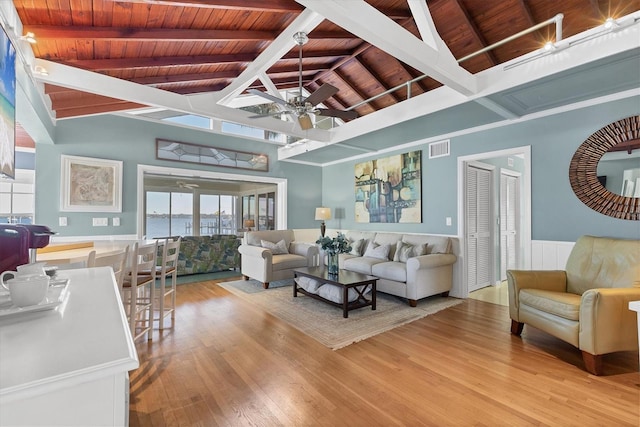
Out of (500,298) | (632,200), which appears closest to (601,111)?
(632,200)

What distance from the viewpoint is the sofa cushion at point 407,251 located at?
457 cm

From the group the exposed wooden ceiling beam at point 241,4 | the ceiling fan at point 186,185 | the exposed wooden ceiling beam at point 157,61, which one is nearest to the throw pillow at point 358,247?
the exposed wooden ceiling beam at point 157,61

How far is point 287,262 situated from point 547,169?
3.96 m

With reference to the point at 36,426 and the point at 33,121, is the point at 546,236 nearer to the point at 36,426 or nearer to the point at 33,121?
the point at 36,426

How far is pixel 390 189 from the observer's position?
571cm

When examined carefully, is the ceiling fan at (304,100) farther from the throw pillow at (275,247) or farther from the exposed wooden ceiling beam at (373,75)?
the throw pillow at (275,247)

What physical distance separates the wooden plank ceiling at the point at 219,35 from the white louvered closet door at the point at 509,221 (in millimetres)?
2379

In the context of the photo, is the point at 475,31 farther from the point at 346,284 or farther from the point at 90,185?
the point at 90,185

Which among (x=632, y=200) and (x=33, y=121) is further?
(x=33, y=121)

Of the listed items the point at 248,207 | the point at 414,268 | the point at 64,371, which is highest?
the point at 248,207

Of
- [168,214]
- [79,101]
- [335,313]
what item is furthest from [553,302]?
[168,214]

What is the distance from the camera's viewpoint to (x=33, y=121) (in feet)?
11.4

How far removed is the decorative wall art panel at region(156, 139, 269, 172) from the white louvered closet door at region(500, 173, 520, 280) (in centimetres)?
481

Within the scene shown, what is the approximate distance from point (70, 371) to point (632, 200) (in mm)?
4493
